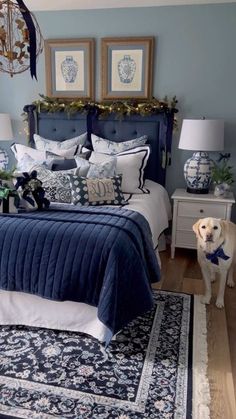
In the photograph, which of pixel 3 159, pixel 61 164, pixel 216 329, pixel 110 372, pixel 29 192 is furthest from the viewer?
pixel 3 159

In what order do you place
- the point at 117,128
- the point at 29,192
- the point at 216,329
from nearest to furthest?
the point at 216,329, the point at 29,192, the point at 117,128

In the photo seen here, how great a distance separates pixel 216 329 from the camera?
2.21 m

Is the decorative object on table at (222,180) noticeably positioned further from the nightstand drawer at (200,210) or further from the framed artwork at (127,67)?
the framed artwork at (127,67)

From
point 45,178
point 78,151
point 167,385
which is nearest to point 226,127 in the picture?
Result: point 78,151

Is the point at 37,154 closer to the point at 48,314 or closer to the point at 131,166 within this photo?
the point at 131,166

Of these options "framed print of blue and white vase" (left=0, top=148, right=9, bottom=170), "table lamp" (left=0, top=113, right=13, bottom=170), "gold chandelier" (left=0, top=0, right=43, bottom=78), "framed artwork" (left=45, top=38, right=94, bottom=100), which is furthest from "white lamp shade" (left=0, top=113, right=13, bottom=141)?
"gold chandelier" (left=0, top=0, right=43, bottom=78)

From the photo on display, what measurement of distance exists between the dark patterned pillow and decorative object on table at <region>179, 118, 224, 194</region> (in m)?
0.94

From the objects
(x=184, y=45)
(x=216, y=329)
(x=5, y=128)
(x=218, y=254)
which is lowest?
(x=216, y=329)

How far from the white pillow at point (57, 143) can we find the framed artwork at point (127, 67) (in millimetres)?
560

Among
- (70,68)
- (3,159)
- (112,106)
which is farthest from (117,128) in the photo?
(3,159)

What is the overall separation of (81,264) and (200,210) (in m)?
1.68

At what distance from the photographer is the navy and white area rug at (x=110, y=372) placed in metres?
1.57

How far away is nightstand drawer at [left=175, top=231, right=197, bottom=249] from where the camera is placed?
10.7 ft

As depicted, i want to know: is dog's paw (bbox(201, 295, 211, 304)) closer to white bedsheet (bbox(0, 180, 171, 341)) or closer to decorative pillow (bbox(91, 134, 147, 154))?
white bedsheet (bbox(0, 180, 171, 341))
